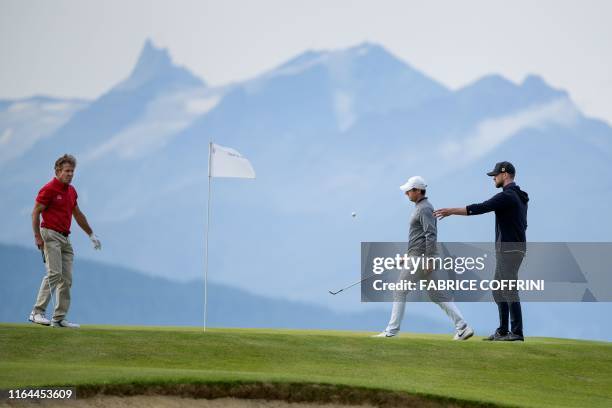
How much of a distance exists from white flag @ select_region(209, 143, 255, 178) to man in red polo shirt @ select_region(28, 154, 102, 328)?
392cm

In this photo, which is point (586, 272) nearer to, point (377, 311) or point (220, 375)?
point (220, 375)

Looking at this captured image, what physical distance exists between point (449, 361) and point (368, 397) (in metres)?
A: 2.28

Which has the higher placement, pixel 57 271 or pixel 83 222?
pixel 83 222

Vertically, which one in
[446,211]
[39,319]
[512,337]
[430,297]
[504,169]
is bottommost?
[512,337]

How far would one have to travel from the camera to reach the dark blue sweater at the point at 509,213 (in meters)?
14.0

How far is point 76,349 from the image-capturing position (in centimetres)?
1235

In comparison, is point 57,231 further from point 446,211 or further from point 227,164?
point 446,211

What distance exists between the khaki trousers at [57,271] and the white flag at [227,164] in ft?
13.1

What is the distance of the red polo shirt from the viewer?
1353cm

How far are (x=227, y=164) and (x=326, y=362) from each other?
5.75 metres

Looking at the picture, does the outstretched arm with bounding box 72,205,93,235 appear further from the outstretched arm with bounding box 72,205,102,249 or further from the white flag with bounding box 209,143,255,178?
the white flag with bounding box 209,143,255,178

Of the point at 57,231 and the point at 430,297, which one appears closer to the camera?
the point at 57,231

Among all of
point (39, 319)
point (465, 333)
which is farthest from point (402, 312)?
point (39, 319)

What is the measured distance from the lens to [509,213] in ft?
46.1
